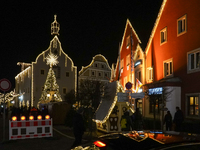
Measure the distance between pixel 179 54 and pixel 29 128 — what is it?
11852mm

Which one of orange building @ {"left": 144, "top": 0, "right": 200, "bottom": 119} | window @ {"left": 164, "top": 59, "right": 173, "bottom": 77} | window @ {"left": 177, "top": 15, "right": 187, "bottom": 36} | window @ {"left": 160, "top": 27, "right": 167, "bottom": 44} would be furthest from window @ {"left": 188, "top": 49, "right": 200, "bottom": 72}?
window @ {"left": 160, "top": 27, "right": 167, "bottom": 44}

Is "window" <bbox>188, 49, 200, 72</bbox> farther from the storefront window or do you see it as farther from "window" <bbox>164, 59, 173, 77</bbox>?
"window" <bbox>164, 59, 173, 77</bbox>

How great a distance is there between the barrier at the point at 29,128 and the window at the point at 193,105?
30.8ft

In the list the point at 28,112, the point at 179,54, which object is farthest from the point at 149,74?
the point at 28,112

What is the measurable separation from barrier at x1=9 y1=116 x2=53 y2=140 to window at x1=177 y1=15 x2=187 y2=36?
11.4 meters

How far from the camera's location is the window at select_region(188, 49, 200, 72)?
17.3 metres

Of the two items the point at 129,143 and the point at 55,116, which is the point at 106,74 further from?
the point at 129,143

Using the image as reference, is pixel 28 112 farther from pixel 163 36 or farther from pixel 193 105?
pixel 193 105

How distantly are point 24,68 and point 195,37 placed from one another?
163 feet

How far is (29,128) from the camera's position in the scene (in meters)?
13.5

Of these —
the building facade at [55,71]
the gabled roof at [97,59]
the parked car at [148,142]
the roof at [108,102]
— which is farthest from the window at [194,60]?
the gabled roof at [97,59]

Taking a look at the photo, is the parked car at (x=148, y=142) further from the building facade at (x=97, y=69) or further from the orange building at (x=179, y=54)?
the building facade at (x=97, y=69)

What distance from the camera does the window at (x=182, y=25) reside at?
1878 cm

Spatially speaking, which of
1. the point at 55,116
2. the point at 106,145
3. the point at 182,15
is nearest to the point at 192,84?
the point at 182,15
